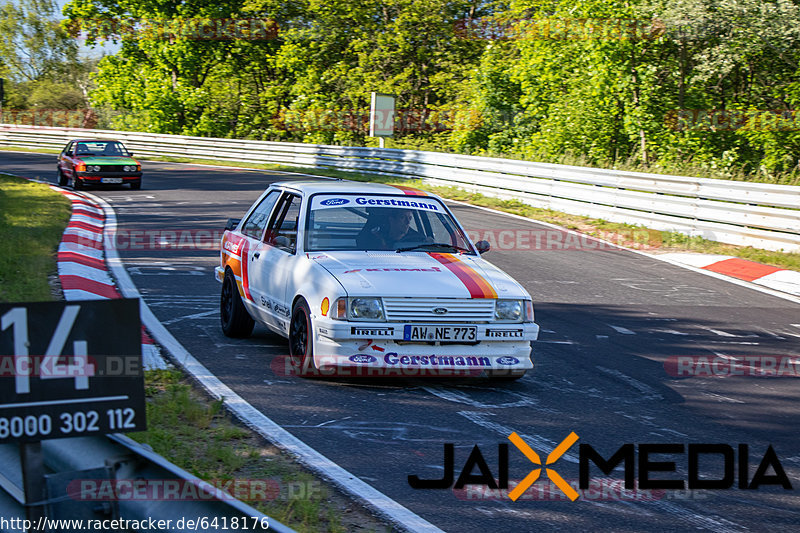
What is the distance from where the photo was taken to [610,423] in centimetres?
587

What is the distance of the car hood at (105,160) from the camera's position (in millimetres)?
23625

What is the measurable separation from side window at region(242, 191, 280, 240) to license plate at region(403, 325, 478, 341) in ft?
7.93

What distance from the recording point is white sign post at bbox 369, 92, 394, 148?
31.4 metres

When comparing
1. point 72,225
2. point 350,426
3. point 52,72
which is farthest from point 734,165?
point 52,72

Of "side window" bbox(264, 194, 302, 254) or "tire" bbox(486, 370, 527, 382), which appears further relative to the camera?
"side window" bbox(264, 194, 302, 254)

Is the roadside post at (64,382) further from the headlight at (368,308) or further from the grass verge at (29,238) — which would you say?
the grass verge at (29,238)

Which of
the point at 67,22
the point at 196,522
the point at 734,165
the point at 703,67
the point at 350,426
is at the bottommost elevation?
the point at 350,426

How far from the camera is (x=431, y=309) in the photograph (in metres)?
6.45

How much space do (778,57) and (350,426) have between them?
21.5 m

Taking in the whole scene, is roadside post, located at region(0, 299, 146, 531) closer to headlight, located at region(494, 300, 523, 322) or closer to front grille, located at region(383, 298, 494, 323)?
front grille, located at region(383, 298, 494, 323)

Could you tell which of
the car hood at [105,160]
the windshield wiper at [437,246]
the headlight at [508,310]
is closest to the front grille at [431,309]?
the headlight at [508,310]

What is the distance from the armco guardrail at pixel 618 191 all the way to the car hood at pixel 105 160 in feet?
25.7

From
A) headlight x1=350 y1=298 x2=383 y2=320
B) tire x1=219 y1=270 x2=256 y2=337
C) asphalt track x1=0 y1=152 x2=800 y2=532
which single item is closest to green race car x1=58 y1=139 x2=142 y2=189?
asphalt track x1=0 y1=152 x2=800 y2=532

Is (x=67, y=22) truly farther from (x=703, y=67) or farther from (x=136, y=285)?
(x=136, y=285)
